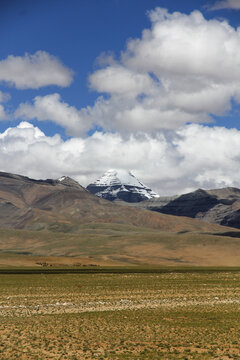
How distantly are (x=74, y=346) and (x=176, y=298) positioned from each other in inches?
1077

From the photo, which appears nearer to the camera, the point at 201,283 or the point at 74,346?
the point at 74,346

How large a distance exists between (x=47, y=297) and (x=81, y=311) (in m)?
11.7

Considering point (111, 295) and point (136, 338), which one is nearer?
point (136, 338)

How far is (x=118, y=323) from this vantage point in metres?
40.4

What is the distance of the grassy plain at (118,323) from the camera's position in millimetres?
30750

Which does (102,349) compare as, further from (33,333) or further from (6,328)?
(6,328)

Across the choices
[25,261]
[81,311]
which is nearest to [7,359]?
[81,311]

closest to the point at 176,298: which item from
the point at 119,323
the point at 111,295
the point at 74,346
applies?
the point at 111,295

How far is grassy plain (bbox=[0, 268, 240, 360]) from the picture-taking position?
101ft

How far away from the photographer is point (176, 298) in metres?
57.5

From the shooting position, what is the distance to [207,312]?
46.7 meters

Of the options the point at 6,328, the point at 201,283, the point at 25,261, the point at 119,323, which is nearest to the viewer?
the point at 6,328

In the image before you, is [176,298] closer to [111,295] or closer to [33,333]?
[111,295]

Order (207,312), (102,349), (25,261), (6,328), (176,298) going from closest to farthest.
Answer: (102,349) → (6,328) → (207,312) → (176,298) → (25,261)
